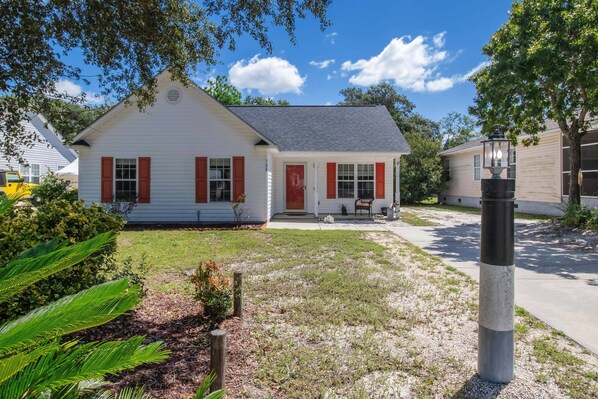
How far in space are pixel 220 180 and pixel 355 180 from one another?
6.05 metres

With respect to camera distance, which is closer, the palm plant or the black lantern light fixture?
the palm plant

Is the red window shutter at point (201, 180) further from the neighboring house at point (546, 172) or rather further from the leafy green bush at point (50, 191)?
the neighboring house at point (546, 172)

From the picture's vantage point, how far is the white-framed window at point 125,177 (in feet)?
45.6

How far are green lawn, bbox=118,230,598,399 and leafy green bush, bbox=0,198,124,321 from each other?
0.82 meters

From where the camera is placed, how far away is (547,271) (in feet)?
22.6

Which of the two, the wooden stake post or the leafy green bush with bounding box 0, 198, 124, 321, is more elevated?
the leafy green bush with bounding box 0, 198, 124, 321

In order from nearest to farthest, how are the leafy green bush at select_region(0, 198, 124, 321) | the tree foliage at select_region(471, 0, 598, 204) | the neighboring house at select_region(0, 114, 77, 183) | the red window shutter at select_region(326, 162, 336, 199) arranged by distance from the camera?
1. the leafy green bush at select_region(0, 198, 124, 321)
2. the tree foliage at select_region(471, 0, 598, 204)
3. the red window shutter at select_region(326, 162, 336, 199)
4. the neighboring house at select_region(0, 114, 77, 183)

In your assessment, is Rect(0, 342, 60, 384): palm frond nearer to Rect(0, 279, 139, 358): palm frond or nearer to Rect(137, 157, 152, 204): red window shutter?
Rect(0, 279, 139, 358): palm frond

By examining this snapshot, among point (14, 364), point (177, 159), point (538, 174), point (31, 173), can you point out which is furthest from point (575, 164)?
point (31, 173)

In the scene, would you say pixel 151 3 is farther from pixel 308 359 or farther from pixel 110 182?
pixel 110 182

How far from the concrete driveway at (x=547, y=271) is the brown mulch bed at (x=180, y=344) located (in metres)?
3.53

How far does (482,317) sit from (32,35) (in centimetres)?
657

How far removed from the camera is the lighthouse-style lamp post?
10.4 ft

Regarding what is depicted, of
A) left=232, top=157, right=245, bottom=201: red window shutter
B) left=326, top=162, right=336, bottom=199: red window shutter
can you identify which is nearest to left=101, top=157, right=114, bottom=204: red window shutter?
left=232, top=157, right=245, bottom=201: red window shutter
